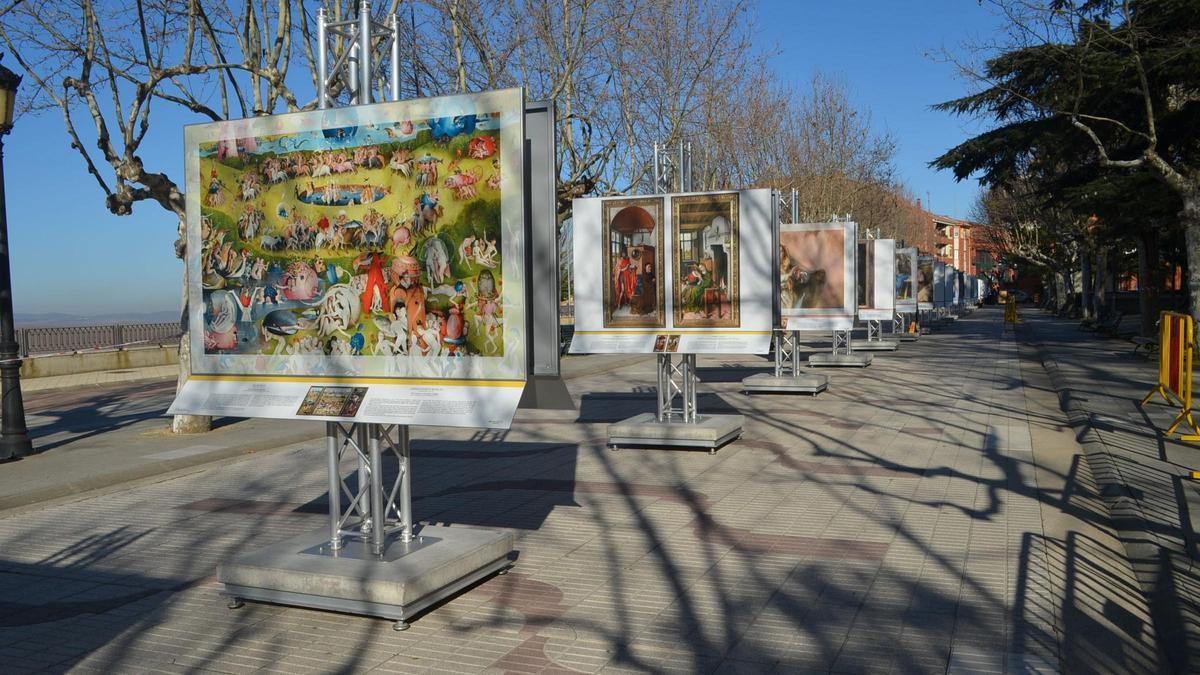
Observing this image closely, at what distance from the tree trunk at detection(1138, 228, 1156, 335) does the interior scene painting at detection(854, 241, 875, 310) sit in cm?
789

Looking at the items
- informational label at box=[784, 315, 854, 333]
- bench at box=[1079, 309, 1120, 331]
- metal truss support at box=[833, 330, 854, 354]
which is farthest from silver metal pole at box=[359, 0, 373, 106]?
bench at box=[1079, 309, 1120, 331]

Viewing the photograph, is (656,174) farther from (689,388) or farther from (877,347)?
(877,347)

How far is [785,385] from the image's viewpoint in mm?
18250

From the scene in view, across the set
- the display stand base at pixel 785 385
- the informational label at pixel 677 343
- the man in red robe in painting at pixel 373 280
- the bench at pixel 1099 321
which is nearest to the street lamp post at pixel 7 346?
the informational label at pixel 677 343

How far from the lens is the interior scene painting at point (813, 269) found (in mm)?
19984

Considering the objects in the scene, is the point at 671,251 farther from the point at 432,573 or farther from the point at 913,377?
the point at 913,377

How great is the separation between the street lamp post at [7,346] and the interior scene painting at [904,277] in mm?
32146

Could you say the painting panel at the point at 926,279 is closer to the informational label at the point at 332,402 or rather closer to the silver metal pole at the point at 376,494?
the silver metal pole at the point at 376,494

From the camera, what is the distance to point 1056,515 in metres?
8.29

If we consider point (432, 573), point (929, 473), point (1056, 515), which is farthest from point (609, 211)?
point (432, 573)

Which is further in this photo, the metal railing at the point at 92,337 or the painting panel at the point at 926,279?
the painting panel at the point at 926,279

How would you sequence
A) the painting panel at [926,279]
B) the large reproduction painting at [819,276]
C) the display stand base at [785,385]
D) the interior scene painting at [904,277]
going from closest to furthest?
1. the display stand base at [785,385]
2. the large reproduction painting at [819,276]
3. the interior scene painting at [904,277]
4. the painting panel at [926,279]

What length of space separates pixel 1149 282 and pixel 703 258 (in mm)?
22882

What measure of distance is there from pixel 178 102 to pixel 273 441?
5.30 meters
